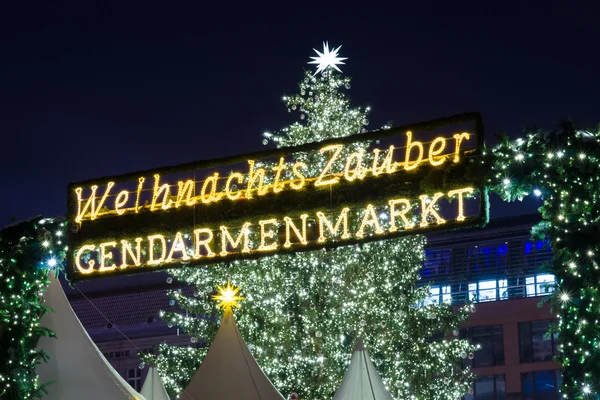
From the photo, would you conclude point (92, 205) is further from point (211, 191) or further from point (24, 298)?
point (211, 191)

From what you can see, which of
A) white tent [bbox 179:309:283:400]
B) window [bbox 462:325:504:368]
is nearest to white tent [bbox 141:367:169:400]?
white tent [bbox 179:309:283:400]

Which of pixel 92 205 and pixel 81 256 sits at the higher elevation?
pixel 92 205

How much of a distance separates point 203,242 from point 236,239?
1.43ft

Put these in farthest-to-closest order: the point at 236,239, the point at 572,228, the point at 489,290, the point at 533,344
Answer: the point at 489,290
the point at 533,344
the point at 236,239
the point at 572,228

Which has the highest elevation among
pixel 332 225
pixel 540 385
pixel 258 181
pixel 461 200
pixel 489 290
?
pixel 489 290

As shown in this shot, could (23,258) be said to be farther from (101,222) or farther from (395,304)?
(395,304)

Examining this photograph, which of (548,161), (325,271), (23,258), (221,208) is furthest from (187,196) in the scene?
(325,271)

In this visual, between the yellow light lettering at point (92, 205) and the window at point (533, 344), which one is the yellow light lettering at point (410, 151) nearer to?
the yellow light lettering at point (92, 205)

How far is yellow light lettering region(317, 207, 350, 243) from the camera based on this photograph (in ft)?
41.0

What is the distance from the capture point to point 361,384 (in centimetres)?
1558

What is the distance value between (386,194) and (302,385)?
9.20 metres

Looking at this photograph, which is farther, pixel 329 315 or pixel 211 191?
pixel 329 315

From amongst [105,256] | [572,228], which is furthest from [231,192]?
[572,228]

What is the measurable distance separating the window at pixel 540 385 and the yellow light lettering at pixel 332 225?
39.9m
